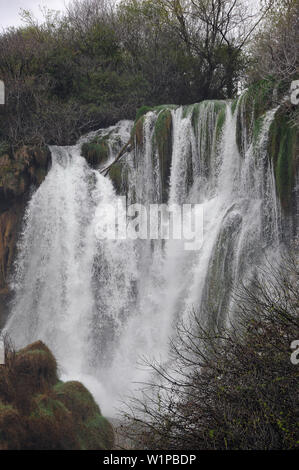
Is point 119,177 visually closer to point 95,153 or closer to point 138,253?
point 95,153

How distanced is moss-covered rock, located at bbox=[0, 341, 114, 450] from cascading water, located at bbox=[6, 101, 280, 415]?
13.2ft

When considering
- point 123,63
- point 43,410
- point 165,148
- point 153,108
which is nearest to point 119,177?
point 165,148

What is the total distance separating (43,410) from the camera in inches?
260

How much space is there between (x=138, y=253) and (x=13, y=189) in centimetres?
513

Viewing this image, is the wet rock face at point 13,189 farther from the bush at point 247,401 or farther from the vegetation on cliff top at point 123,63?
the bush at point 247,401

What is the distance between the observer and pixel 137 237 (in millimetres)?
14773

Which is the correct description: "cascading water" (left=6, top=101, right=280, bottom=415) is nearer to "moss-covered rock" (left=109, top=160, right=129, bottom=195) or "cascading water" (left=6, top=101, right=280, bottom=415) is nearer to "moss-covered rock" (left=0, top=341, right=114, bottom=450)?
"moss-covered rock" (left=109, top=160, right=129, bottom=195)

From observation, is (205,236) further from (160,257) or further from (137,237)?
(137,237)

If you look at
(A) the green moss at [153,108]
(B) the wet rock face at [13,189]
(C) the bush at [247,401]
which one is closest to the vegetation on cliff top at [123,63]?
(B) the wet rock face at [13,189]

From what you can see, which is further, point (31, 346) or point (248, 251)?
point (248, 251)

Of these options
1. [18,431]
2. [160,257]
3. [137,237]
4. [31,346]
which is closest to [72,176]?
[137,237]

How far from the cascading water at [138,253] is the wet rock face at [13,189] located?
14.5 inches

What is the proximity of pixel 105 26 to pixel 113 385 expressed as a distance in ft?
58.2

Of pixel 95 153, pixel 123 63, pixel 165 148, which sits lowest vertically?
pixel 165 148
